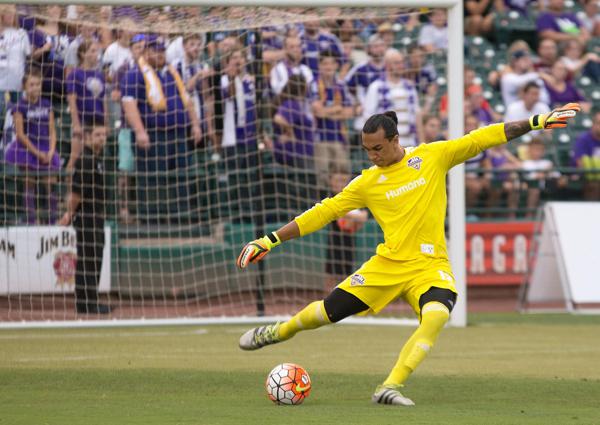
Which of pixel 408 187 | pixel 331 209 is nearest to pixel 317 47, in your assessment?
pixel 331 209

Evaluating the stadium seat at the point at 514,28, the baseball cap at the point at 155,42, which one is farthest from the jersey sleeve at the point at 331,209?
the stadium seat at the point at 514,28

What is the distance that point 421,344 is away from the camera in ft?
27.0

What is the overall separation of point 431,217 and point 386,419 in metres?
2.03

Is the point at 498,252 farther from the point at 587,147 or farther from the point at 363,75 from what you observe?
the point at 363,75

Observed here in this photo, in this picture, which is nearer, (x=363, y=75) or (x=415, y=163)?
(x=415, y=163)

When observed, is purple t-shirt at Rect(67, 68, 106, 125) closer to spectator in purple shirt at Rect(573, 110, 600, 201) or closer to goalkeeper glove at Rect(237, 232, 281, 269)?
goalkeeper glove at Rect(237, 232, 281, 269)

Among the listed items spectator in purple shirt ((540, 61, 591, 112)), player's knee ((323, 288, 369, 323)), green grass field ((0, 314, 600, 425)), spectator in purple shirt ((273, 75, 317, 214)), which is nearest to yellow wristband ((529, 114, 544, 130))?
player's knee ((323, 288, 369, 323))

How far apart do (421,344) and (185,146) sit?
824 centimetres

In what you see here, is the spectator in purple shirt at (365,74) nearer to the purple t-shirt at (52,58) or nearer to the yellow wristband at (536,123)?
the purple t-shirt at (52,58)

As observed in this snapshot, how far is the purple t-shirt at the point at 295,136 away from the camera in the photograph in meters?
16.6

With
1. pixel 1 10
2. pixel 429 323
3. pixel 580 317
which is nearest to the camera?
pixel 429 323

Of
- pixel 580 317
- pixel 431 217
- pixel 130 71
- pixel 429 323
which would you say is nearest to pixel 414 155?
pixel 431 217

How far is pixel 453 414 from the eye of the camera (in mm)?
7516

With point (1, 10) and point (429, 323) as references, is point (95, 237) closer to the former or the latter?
point (1, 10)
